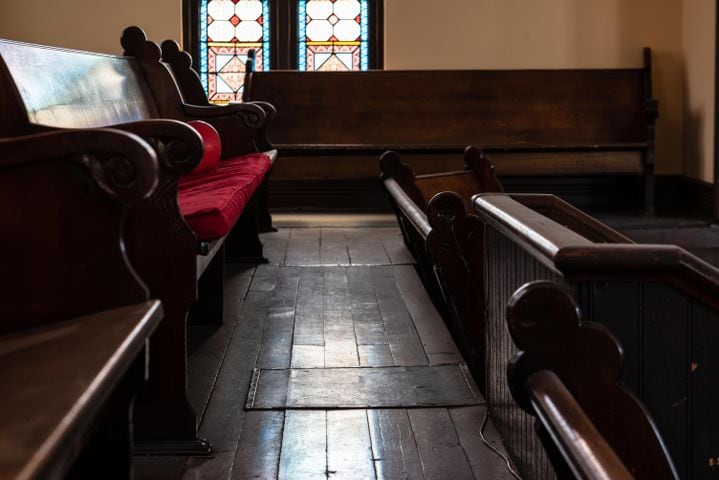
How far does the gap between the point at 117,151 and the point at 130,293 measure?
0.73ft

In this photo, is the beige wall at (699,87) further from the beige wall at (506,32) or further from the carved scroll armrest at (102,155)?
the carved scroll armrest at (102,155)

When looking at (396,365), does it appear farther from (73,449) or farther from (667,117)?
(667,117)

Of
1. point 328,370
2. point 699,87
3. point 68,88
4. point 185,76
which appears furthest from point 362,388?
point 699,87

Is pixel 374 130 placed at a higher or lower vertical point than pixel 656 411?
higher

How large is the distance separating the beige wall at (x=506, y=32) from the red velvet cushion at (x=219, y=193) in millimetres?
3643

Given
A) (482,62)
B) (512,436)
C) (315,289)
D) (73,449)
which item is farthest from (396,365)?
(482,62)

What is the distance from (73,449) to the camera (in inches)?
41.6

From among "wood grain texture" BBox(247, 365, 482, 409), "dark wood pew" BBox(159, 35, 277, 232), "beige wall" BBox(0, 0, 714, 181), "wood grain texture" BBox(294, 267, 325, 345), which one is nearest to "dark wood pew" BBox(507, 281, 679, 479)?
"wood grain texture" BBox(247, 365, 482, 409)

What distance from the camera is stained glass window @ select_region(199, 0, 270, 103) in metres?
8.25

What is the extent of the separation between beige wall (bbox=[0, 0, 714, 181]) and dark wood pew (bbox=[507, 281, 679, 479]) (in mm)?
6780

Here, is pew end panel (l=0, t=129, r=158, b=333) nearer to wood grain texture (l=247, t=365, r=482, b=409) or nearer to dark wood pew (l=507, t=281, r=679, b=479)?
dark wood pew (l=507, t=281, r=679, b=479)

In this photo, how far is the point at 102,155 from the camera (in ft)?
4.96

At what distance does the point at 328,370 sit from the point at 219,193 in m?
0.64

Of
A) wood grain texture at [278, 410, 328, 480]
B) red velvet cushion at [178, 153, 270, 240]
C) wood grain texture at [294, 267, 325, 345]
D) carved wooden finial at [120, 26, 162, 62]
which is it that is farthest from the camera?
carved wooden finial at [120, 26, 162, 62]
